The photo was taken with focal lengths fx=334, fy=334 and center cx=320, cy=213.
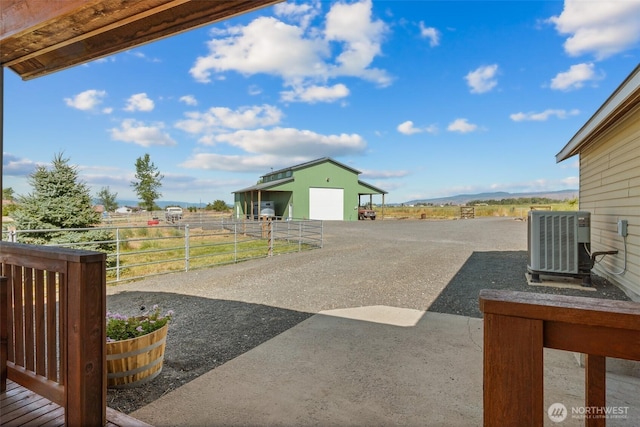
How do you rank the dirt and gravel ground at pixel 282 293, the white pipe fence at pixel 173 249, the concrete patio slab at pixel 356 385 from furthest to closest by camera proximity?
1. the white pipe fence at pixel 173 249
2. the dirt and gravel ground at pixel 282 293
3. the concrete patio slab at pixel 356 385

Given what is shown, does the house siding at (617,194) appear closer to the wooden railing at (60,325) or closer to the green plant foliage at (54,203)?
the wooden railing at (60,325)

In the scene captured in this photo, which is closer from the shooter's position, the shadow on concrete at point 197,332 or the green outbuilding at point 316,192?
the shadow on concrete at point 197,332

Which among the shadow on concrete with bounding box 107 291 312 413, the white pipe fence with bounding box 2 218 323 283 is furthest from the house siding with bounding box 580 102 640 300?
the white pipe fence with bounding box 2 218 323 283

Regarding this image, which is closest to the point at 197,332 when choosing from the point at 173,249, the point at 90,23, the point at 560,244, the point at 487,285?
the point at 90,23

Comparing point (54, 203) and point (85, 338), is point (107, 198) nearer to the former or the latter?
point (54, 203)

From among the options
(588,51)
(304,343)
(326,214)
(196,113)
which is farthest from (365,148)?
(304,343)

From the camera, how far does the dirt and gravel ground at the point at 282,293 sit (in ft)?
9.84

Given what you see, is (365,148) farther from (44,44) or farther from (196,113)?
(44,44)

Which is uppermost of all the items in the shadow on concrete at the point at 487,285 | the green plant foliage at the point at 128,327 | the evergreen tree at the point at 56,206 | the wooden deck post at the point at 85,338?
the evergreen tree at the point at 56,206

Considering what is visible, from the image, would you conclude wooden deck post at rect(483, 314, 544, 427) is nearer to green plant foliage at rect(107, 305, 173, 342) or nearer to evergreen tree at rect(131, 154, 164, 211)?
green plant foliage at rect(107, 305, 173, 342)

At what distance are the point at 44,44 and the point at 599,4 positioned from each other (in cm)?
553

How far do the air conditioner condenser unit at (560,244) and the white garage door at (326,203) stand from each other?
1798 centimetres

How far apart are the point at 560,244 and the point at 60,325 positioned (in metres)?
6.18

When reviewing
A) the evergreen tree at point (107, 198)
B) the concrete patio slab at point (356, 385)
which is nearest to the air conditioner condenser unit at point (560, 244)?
the concrete patio slab at point (356, 385)
